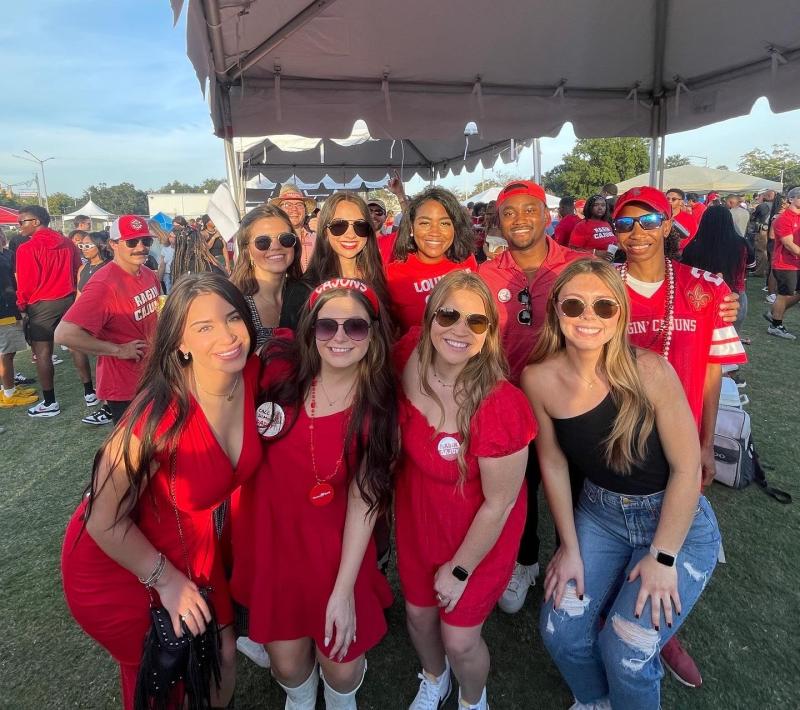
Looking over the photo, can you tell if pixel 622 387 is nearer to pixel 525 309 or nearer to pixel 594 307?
pixel 594 307

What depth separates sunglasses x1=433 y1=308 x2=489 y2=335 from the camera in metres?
1.84

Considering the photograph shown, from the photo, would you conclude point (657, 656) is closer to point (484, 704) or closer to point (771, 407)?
point (484, 704)

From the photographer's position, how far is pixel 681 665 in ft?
7.23

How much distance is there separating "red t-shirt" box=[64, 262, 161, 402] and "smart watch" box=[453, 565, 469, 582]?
100 inches

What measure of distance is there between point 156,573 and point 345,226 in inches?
76.0

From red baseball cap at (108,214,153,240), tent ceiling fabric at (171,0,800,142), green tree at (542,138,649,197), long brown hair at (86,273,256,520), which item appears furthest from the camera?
green tree at (542,138,649,197)

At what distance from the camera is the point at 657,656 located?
181 centimetres

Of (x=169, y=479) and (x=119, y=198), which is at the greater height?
(x=119, y=198)

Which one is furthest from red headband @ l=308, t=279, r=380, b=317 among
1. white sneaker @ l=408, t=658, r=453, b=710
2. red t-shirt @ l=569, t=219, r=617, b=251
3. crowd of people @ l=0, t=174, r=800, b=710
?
red t-shirt @ l=569, t=219, r=617, b=251

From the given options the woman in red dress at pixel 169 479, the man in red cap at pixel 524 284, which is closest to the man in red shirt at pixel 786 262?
the man in red cap at pixel 524 284

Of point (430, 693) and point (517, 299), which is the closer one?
point (430, 693)

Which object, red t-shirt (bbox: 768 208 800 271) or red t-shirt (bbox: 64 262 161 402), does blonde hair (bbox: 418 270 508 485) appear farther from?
red t-shirt (bbox: 768 208 800 271)

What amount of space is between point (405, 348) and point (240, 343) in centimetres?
79

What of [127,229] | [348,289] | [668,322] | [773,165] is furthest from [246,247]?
[773,165]
